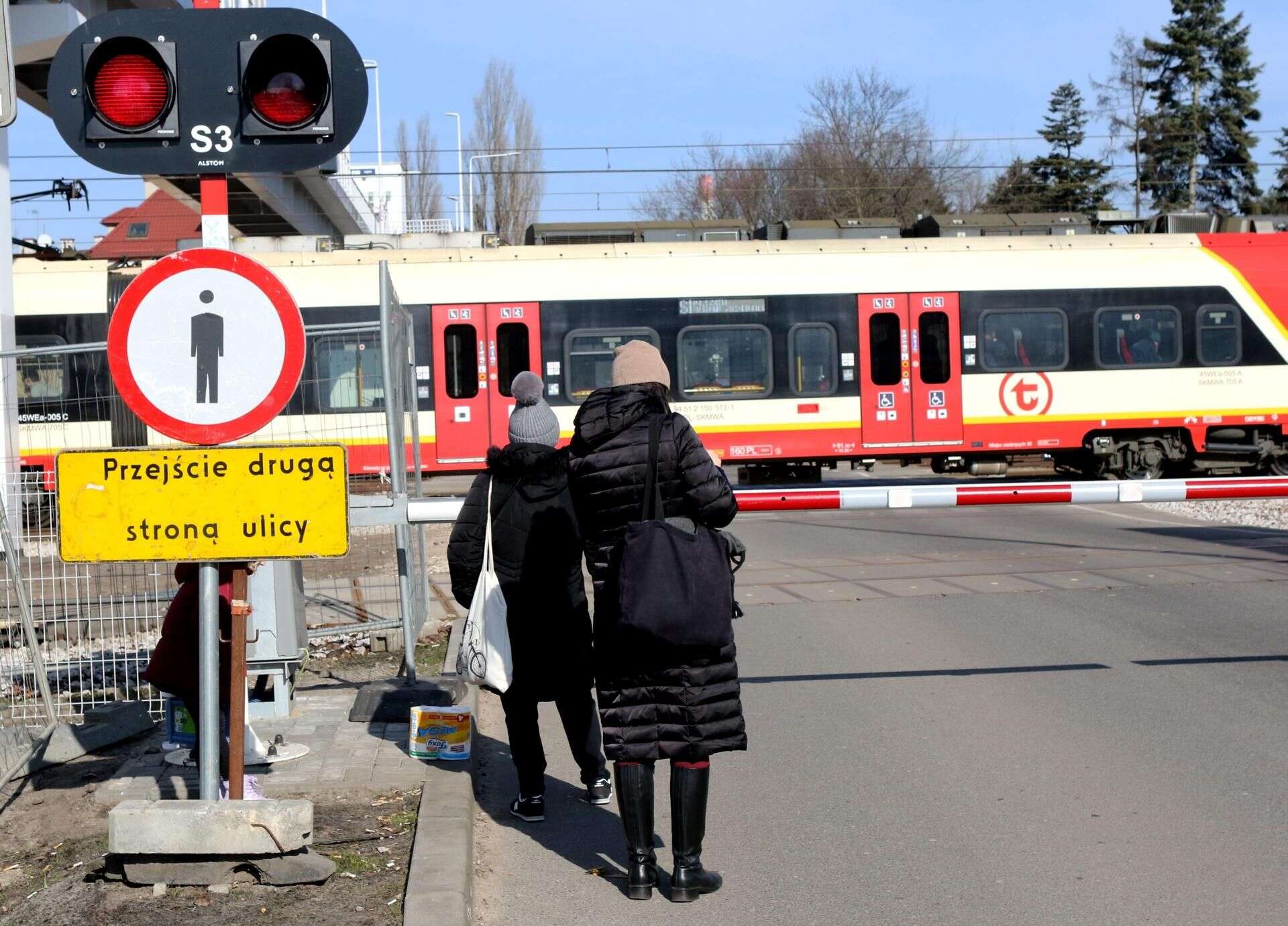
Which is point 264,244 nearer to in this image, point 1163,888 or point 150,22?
point 150,22

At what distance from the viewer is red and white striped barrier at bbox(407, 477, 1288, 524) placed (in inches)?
249

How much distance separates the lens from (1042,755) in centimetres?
650

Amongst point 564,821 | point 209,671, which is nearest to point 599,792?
point 564,821

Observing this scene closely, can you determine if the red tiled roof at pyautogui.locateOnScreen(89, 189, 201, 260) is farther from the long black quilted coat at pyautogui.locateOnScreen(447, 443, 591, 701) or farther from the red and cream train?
the long black quilted coat at pyautogui.locateOnScreen(447, 443, 591, 701)

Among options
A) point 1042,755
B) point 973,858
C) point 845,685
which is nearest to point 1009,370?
point 845,685

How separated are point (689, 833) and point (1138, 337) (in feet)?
61.2

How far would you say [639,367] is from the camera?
483 cm

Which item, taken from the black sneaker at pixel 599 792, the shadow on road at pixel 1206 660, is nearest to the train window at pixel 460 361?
the shadow on road at pixel 1206 660

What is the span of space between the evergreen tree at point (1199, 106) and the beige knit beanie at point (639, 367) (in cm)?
5843

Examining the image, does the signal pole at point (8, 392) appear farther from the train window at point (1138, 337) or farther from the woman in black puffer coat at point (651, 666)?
the train window at point (1138, 337)

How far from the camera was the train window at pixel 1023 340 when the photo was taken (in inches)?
840

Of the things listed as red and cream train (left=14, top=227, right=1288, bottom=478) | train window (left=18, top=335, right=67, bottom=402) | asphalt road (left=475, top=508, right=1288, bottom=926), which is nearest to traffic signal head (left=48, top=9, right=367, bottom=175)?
asphalt road (left=475, top=508, right=1288, bottom=926)

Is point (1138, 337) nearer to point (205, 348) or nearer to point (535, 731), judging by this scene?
point (535, 731)

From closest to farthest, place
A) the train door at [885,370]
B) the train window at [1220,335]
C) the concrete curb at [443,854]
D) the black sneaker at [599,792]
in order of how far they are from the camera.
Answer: the concrete curb at [443,854] < the black sneaker at [599,792] < the train door at [885,370] < the train window at [1220,335]
